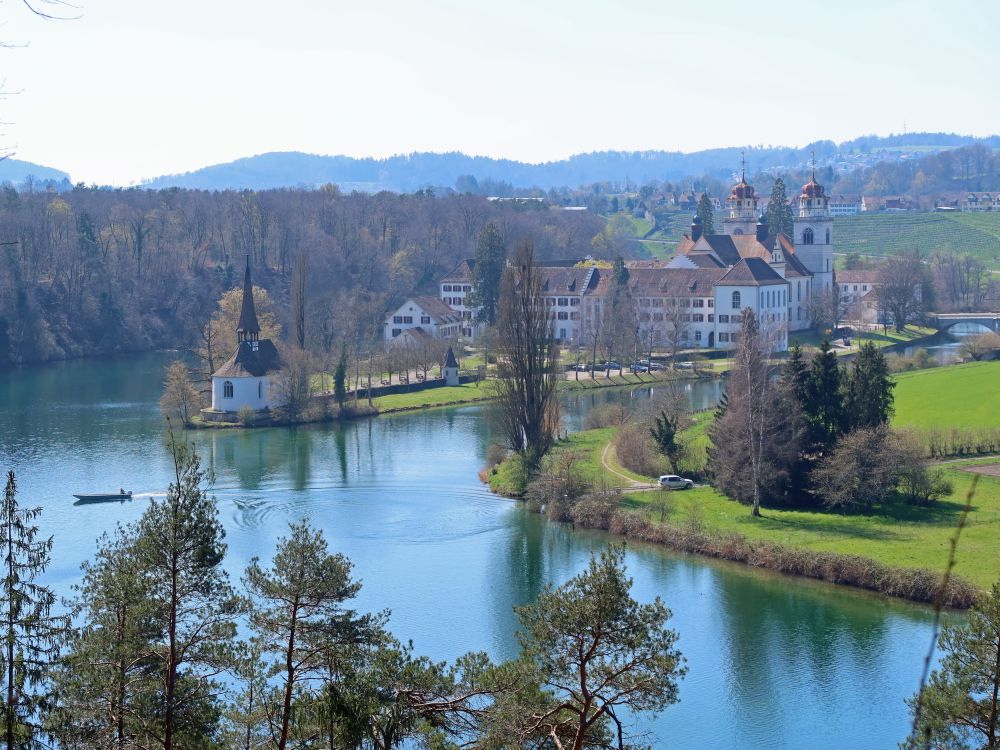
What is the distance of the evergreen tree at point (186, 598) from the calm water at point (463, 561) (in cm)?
802

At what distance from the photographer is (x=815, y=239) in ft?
253

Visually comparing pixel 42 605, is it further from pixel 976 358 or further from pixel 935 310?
pixel 935 310

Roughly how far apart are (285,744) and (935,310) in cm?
6901

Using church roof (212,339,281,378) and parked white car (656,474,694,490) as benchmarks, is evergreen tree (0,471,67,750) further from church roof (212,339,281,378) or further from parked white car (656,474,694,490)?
church roof (212,339,281,378)

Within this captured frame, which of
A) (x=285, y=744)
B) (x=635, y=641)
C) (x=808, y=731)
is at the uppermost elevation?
(x=635, y=641)

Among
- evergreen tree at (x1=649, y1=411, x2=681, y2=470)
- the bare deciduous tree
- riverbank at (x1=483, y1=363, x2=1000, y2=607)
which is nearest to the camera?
riverbank at (x1=483, y1=363, x2=1000, y2=607)

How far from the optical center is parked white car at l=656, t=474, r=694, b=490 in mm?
32406

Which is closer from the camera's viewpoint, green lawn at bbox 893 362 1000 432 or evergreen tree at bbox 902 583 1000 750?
evergreen tree at bbox 902 583 1000 750

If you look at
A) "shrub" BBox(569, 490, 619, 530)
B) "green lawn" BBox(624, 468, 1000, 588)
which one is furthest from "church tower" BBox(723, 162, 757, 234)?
"shrub" BBox(569, 490, 619, 530)

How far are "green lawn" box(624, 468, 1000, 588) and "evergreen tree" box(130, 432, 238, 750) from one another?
1518 cm

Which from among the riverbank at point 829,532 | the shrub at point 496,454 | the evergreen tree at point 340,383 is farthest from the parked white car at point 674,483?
the evergreen tree at point 340,383

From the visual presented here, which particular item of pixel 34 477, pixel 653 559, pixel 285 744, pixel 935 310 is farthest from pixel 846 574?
pixel 935 310

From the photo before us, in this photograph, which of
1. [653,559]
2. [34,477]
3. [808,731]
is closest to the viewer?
Result: [808,731]

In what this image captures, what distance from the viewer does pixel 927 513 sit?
95.3ft
